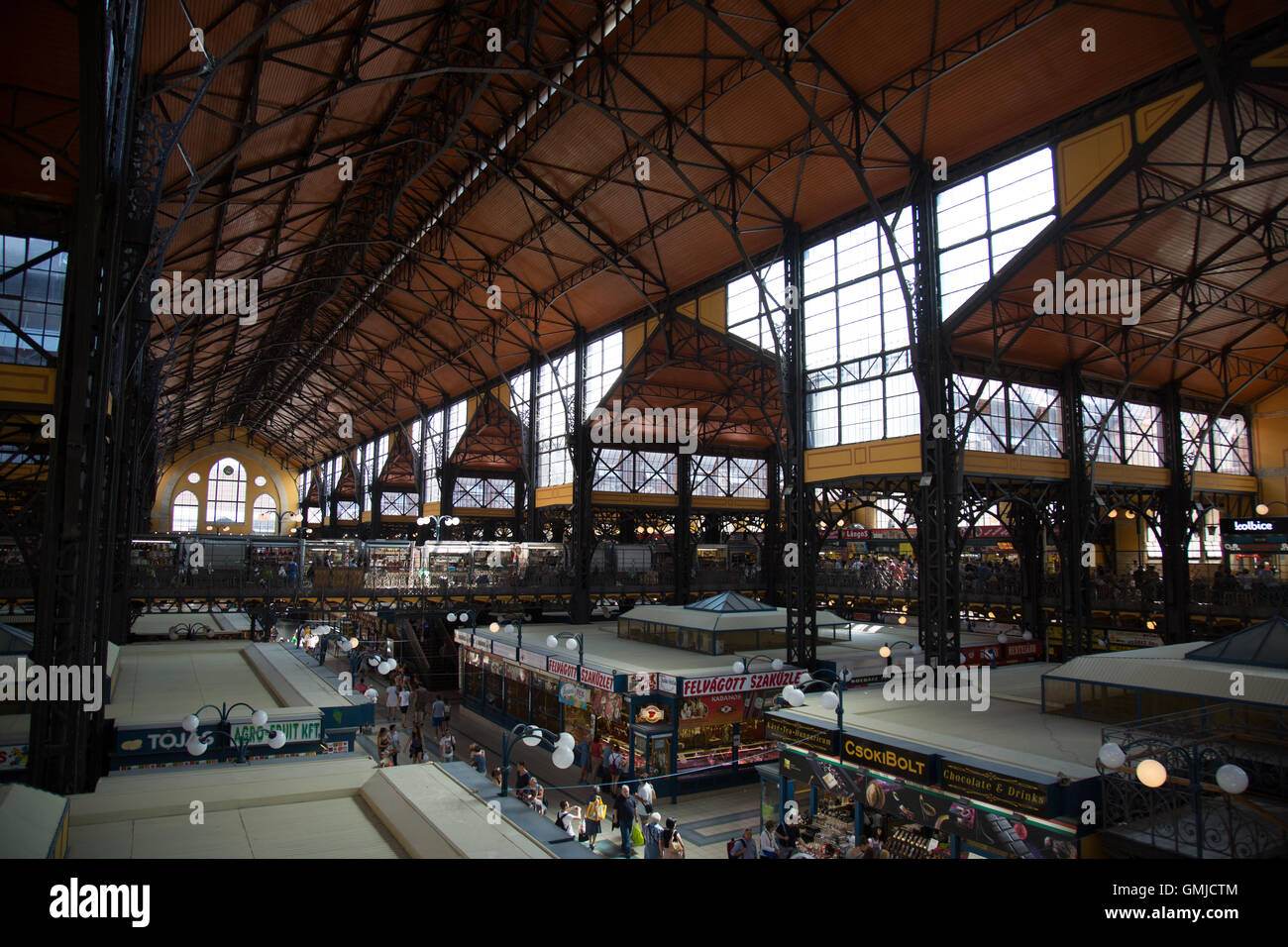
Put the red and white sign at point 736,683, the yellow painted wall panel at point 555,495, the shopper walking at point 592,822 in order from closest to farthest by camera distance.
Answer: the shopper walking at point 592,822 < the red and white sign at point 736,683 < the yellow painted wall panel at point 555,495

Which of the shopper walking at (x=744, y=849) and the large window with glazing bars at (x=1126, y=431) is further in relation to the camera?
the large window with glazing bars at (x=1126, y=431)

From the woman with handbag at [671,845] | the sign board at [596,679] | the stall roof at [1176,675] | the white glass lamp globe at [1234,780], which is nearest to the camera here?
the white glass lamp globe at [1234,780]

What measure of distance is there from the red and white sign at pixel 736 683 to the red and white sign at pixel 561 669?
13.4ft

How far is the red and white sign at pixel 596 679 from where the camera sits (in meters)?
20.6

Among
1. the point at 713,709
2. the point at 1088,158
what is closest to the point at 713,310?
the point at 1088,158

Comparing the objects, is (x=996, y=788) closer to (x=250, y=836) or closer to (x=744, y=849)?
(x=744, y=849)

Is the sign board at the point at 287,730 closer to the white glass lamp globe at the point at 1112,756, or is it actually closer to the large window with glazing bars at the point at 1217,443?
the white glass lamp globe at the point at 1112,756

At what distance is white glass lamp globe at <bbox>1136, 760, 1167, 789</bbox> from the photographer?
8289mm

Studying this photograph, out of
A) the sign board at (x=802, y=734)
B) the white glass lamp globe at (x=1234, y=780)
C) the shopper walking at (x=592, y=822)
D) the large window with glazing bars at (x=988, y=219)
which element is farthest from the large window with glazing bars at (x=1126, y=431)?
the shopper walking at (x=592, y=822)

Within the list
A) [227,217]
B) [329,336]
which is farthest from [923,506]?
[329,336]

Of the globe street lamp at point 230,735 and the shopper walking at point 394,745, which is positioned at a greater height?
the globe street lamp at point 230,735

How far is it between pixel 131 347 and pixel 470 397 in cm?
3248

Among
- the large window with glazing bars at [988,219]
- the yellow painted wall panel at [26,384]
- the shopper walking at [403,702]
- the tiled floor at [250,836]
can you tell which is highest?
the large window with glazing bars at [988,219]

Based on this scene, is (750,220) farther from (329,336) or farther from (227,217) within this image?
(329,336)
